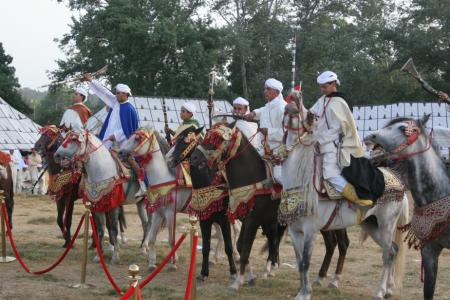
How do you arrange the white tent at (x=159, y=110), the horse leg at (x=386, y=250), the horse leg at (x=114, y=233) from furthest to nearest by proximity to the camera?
the white tent at (x=159, y=110) → the horse leg at (x=114, y=233) → the horse leg at (x=386, y=250)

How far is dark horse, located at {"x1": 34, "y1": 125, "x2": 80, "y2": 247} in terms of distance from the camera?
12.4 meters

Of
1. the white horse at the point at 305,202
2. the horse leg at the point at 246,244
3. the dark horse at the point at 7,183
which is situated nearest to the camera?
the white horse at the point at 305,202

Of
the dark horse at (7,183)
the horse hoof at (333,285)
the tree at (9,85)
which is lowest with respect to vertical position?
the horse hoof at (333,285)

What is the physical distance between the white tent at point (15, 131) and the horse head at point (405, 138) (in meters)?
24.4

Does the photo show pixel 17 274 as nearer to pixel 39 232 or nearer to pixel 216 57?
pixel 39 232

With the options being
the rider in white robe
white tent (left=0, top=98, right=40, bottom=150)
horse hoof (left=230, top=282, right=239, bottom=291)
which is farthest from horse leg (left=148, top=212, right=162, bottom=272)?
white tent (left=0, top=98, right=40, bottom=150)

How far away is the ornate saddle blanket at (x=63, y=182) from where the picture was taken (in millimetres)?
12164

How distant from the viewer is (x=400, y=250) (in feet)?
29.6

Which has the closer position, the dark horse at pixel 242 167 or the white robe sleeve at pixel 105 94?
the dark horse at pixel 242 167

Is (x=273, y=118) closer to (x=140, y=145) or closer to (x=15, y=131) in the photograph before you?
(x=140, y=145)

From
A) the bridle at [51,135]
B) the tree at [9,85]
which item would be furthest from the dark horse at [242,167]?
the tree at [9,85]

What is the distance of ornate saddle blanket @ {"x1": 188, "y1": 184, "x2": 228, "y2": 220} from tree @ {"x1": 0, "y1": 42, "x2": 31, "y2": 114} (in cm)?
3300

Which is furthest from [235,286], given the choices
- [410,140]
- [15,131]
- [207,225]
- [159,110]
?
[15,131]

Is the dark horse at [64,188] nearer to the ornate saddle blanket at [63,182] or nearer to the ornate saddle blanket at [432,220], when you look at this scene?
the ornate saddle blanket at [63,182]
